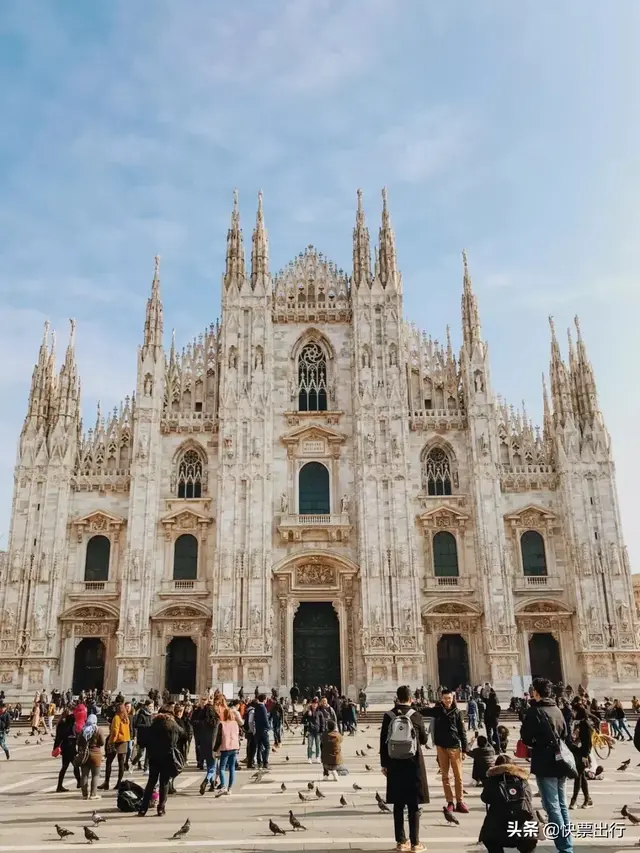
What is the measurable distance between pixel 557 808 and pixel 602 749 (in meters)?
12.7

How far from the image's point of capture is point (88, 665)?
114 ft

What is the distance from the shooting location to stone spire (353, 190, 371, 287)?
1550 inches

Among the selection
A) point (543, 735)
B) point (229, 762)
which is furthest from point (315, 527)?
point (543, 735)

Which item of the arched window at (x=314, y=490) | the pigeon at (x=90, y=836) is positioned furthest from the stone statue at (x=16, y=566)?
the pigeon at (x=90, y=836)

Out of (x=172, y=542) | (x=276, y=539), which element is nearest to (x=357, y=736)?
(x=276, y=539)

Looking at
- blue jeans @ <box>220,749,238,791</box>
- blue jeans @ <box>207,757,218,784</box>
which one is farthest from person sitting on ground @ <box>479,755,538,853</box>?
blue jeans @ <box>207,757,218,784</box>

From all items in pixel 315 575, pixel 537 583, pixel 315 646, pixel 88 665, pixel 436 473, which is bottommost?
pixel 88 665

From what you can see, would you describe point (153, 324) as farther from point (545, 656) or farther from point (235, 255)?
point (545, 656)

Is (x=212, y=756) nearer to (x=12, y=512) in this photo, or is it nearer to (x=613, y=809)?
(x=613, y=809)

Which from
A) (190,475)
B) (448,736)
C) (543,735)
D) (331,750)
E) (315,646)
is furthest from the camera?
(190,475)

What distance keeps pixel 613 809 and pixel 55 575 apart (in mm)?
28377

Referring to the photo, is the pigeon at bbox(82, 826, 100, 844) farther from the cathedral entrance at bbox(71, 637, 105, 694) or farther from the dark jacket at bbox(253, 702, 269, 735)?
the cathedral entrance at bbox(71, 637, 105, 694)

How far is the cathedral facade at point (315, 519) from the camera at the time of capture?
1330 inches

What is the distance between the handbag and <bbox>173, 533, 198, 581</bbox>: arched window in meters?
28.7
